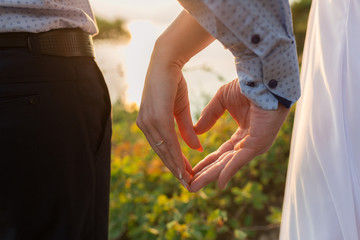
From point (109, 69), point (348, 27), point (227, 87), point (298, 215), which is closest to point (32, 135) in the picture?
point (227, 87)

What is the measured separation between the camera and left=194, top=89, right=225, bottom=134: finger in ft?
4.12

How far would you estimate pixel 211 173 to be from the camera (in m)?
1.14

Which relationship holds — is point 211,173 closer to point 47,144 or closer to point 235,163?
point 235,163

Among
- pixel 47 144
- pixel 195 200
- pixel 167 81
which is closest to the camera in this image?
pixel 167 81

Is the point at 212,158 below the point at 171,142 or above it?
below

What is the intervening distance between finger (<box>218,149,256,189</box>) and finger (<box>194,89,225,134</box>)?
0.21m

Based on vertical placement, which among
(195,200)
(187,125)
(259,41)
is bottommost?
(195,200)

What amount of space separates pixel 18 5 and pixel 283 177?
2559mm

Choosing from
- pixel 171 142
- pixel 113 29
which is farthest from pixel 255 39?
pixel 113 29

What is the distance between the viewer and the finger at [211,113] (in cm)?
126

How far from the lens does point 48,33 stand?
1.17 metres

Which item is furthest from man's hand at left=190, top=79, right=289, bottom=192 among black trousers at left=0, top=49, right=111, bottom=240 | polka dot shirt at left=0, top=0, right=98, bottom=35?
polka dot shirt at left=0, top=0, right=98, bottom=35

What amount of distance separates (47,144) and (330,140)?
0.81m

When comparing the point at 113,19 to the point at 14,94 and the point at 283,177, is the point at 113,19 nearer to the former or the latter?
the point at 283,177
